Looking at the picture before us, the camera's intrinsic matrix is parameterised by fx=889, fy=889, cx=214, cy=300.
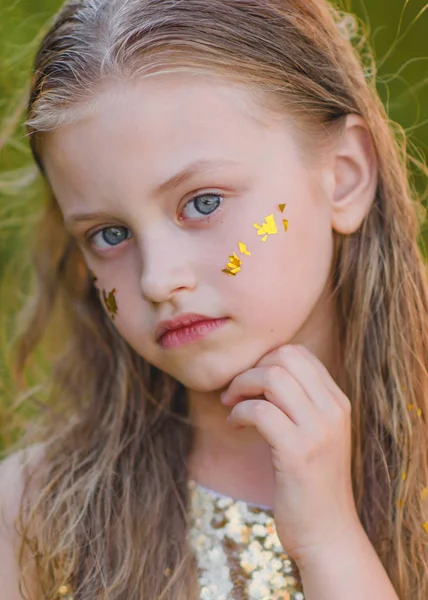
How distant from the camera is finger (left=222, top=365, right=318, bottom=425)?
5.36 ft

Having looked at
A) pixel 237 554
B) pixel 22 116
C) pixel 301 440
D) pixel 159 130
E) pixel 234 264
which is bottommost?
pixel 237 554

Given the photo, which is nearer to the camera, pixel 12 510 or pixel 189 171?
pixel 189 171

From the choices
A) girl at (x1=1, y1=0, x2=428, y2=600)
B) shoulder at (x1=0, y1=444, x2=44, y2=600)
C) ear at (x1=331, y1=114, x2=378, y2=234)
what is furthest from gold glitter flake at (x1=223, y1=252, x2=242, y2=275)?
→ shoulder at (x1=0, y1=444, x2=44, y2=600)

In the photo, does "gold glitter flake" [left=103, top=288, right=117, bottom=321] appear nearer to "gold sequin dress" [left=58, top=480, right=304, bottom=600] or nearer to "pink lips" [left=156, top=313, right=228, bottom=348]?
"pink lips" [left=156, top=313, right=228, bottom=348]

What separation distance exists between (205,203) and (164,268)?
141mm

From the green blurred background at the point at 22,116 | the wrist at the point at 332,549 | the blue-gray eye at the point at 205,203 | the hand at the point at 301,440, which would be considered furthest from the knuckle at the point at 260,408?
the green blurred background at the point at 22,116

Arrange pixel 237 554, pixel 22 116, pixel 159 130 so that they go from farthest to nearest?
pixel 22 116 < pixel 237 554 < pixel 159 130

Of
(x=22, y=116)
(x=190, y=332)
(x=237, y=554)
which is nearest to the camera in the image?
(x=190, y=332)

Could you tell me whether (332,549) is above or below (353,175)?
below

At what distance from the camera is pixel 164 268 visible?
1.56 meters

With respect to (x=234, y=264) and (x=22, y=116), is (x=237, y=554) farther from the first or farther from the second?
(x=22, y=116)

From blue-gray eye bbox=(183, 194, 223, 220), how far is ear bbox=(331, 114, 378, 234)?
0.28 metres

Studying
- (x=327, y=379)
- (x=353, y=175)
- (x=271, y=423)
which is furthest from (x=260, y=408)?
(x=353, y=175)

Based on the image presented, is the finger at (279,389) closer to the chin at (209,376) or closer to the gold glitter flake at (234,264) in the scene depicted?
the chin at (209,376)
